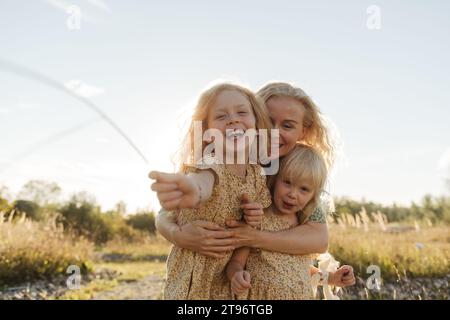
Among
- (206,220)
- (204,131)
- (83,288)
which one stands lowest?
(83,288)

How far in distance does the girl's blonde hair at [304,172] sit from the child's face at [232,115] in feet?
1.24

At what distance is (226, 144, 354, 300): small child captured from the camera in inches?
111

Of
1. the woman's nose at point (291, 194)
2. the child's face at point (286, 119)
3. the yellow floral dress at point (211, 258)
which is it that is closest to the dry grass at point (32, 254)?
the yellow floral dress at point (211, 258)

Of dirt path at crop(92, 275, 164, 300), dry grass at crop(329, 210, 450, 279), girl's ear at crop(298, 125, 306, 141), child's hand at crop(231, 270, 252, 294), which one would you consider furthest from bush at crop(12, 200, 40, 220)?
child's hand at crop(231, 270, 252, 294)

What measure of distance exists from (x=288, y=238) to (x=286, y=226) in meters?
0.15

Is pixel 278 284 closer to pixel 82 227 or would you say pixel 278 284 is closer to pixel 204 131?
pixel 204 131

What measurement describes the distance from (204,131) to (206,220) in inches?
20.8

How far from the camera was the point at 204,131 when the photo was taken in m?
2.91

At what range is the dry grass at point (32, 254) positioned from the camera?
31.9ft

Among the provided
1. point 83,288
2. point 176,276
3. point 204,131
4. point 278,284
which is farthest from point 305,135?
point 83,288

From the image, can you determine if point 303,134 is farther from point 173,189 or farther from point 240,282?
point 173,189

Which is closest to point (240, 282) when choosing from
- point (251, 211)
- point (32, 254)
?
point (251, 211)

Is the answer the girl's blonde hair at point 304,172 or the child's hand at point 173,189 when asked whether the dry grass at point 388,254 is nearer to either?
the girl's blonde hair at point 304,172

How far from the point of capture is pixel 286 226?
2975 mm
